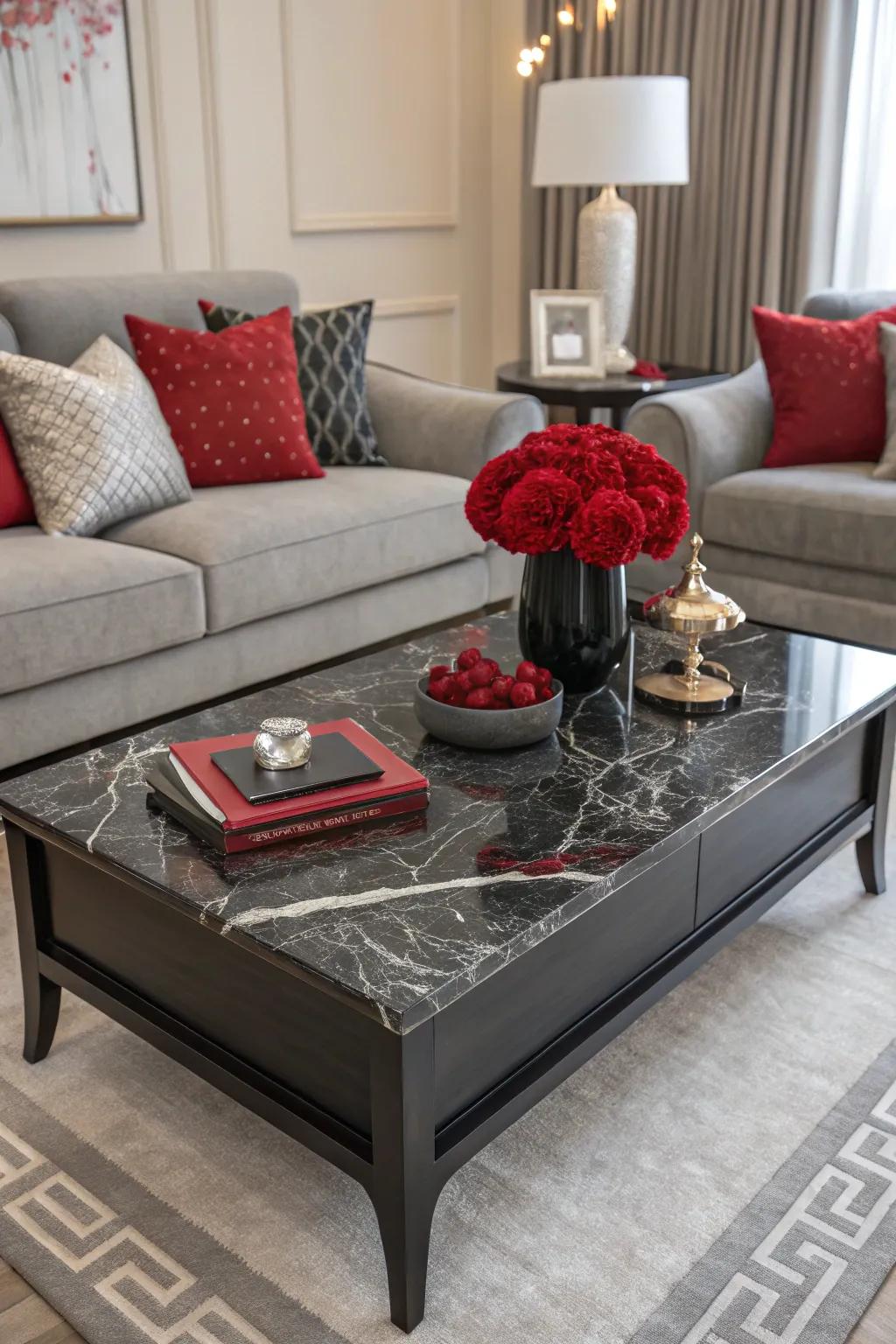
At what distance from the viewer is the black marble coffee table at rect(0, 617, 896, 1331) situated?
128cm

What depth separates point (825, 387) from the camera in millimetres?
3283

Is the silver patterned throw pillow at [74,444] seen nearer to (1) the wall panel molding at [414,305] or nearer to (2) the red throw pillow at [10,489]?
(2) the red throw pillow at [10,489]

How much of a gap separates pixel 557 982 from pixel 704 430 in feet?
6.97

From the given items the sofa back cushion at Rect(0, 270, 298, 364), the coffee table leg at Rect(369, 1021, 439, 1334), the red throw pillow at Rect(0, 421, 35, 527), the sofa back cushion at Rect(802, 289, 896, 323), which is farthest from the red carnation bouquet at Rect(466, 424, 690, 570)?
the sofa back cushion at Rect(802, 289, 896, 323)

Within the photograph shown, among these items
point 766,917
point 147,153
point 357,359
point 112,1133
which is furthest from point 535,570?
point 147,153

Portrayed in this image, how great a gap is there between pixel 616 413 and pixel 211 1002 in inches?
112

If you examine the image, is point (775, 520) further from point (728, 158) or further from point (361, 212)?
point (361, 212)

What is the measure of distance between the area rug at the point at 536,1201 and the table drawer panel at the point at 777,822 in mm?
235

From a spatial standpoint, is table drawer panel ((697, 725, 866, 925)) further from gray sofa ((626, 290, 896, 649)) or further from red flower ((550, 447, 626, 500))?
gray sofa ((626, 290, 896, 649))

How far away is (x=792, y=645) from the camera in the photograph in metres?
2.22

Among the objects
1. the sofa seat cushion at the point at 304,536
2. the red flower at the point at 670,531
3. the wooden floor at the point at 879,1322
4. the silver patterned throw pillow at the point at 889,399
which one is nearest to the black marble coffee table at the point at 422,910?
the red flower at the point at 670,531

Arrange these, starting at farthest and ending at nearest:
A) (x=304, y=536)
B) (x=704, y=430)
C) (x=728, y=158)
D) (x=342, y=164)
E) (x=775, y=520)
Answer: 1. (x=342, y=164)
2. (x=728, y=158)
3. (x=704, y=430)
4. (x=775, y=520)
5. (x=304, y=536)

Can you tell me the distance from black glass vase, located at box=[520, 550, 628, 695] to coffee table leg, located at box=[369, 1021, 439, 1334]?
0.82 meters

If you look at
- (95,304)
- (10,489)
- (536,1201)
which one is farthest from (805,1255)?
(95,304)
